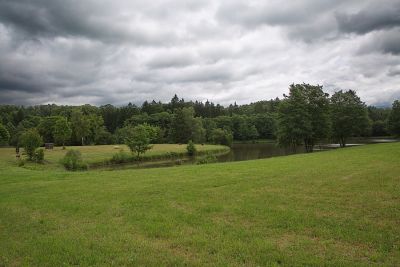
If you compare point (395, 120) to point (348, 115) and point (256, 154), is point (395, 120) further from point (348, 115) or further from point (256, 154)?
point (256, 154)

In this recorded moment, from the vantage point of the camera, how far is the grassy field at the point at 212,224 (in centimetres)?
813

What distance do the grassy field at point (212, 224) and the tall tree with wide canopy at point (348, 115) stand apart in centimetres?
4455

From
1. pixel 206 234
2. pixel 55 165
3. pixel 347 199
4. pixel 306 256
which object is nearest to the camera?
pixel 306 256

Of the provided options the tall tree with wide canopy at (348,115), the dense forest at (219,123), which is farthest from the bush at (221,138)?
the tall tree with wide canopy at (348,115)

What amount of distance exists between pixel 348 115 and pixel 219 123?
308ft

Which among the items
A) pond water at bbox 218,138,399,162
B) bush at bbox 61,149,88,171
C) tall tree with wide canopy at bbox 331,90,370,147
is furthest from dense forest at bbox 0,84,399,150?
bush at bbox 61,149,88,171

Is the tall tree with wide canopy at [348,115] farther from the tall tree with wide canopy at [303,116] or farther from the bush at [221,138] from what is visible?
the bush at [221,138]

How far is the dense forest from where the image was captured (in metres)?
56.5

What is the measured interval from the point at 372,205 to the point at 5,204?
621 inches

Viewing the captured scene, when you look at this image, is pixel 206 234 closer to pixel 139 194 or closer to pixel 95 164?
pixel 139 194

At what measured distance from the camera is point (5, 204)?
15.8 m

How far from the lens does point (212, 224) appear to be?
420 inches

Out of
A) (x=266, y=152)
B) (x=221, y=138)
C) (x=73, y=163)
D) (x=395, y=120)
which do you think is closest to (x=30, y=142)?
(x=73, y=163)

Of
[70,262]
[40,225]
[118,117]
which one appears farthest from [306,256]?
[118,117]
